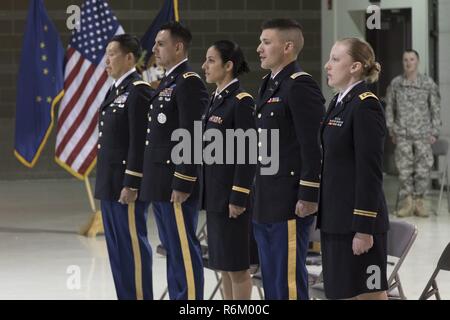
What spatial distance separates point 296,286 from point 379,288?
57 cm

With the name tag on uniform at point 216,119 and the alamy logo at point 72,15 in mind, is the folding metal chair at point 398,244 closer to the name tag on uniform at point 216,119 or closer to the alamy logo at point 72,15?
the name tag on uniform at point 216,119

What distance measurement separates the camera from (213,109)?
5.30 meters

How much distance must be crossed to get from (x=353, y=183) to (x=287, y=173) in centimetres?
53

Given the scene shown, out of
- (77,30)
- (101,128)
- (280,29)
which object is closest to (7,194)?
(77,30)

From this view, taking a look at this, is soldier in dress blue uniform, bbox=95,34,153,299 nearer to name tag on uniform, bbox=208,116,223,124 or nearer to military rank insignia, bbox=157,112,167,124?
military rank insignia, bbox=157,112,167,124

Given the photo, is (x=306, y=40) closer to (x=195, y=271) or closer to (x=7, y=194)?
(x=7, y=194)

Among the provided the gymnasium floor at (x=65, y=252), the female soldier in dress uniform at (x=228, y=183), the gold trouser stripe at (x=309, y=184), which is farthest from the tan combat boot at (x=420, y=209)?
the gold trouser stripe at (x=309, y=184)

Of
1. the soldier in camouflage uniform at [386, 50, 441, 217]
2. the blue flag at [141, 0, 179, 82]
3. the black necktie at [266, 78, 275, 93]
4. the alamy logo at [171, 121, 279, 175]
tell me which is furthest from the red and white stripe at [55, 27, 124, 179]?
the black necktie at [266, 78, 275, 93]

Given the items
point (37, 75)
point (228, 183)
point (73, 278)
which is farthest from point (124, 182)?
point (37, 75)

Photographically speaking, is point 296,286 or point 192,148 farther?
point 192,148

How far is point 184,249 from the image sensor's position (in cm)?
553

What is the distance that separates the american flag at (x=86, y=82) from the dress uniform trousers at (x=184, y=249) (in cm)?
402

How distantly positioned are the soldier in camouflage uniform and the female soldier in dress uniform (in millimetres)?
5333

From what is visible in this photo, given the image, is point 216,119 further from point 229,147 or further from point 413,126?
point 413,126
